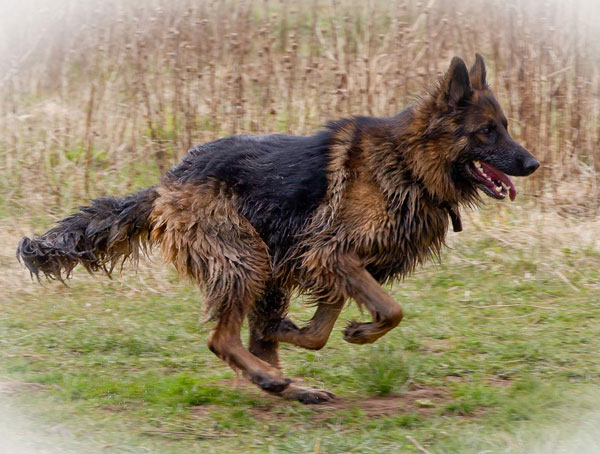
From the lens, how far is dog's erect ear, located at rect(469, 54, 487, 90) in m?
5.01

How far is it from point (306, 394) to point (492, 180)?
179 cm

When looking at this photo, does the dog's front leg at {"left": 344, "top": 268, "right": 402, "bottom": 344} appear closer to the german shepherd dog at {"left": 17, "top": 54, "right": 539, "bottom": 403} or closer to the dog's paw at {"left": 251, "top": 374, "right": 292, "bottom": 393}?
the german shepherd dog at {"left": 17, "top": 54, "right": 539, "bottom": 403}

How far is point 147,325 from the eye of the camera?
6.26m

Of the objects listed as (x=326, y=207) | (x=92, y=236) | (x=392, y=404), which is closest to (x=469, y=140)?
(x=326, y=207)

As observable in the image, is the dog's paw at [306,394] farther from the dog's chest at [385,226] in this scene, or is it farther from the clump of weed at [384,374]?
the dog's chest at [385,226]

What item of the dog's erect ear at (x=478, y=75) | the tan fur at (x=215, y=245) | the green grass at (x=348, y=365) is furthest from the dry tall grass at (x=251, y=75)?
the tan fur at (x=215, y=245)

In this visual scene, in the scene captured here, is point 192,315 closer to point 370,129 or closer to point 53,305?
point 53,305

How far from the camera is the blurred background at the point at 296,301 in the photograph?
15.0 ft

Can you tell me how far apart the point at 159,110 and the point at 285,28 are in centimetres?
169

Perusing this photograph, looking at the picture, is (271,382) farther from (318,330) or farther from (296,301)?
(296,301)

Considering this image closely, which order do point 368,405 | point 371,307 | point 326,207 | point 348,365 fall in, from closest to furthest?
point 371,307 → point 368,405 → point 326,207 → point 348,365

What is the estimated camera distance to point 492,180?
16.2 ft

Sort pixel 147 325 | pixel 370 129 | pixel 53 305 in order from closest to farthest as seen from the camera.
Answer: pixel 370 129 < pixel 147 325 < pixel 53 305

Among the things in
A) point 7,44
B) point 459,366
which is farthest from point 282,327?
point 7,44
